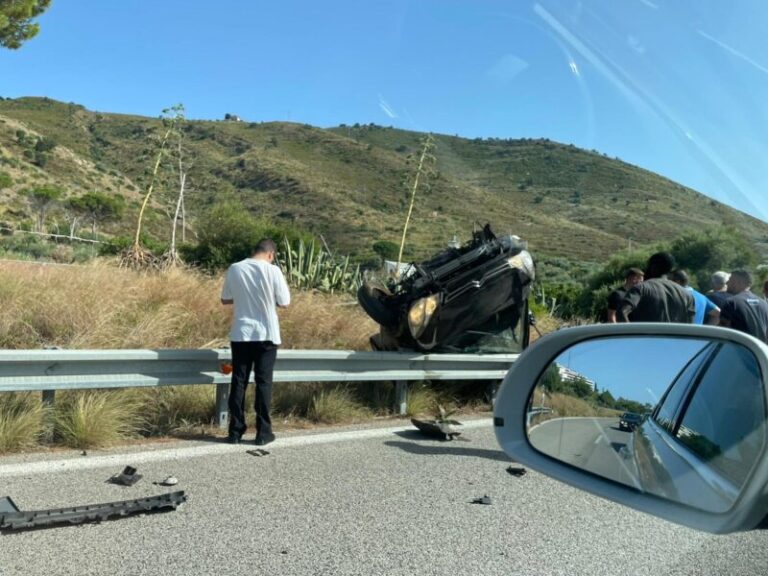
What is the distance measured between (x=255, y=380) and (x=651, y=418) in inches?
183

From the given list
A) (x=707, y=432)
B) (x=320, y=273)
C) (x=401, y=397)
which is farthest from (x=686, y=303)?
(x=320, y=273)

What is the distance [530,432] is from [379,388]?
220 inches

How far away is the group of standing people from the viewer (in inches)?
233

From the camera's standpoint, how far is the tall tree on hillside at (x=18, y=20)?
745 inches

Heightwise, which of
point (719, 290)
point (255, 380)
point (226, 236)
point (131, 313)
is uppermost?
point (226, 236)

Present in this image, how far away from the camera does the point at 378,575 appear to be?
3576 mm

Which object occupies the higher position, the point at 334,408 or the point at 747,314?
the point at 747,314

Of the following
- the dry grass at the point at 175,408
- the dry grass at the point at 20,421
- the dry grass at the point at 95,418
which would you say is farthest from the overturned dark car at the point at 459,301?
the dry grass at the point at 20,421

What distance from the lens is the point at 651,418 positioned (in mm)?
2174

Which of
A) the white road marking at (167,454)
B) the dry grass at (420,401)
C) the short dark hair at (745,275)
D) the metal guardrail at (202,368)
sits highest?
the short dark hair at (745,275)

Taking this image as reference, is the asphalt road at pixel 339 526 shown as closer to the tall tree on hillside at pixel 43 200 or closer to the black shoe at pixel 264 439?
the black shoe at pixel 264 439

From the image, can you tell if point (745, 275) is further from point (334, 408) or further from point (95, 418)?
point (95, 418)

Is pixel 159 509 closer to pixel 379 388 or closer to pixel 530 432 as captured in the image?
pixel 530 432

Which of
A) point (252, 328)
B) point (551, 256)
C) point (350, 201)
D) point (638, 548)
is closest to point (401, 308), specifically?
point (252, 328)
